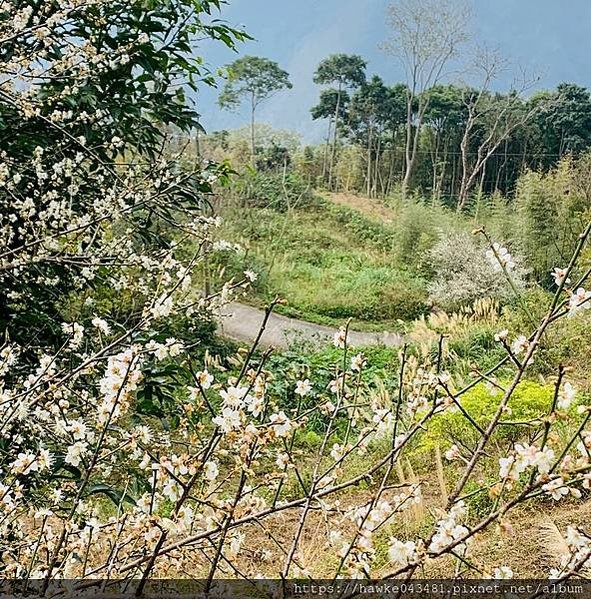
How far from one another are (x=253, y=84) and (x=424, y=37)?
3.67 meters

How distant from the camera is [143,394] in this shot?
1.35 metres

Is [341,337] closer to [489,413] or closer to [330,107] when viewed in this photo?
[489,413]

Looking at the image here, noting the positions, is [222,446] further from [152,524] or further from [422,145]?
[422,145]

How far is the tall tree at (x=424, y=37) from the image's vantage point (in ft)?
45.4

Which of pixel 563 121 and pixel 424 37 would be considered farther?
pixel 563 121

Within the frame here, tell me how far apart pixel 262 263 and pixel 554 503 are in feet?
22.8

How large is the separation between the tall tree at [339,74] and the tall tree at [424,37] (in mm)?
1214

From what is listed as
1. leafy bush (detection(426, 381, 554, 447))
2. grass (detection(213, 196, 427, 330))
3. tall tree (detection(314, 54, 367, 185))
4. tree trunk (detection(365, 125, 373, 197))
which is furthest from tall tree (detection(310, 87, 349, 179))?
leafy bush (detection(426, 381, 554, 447))

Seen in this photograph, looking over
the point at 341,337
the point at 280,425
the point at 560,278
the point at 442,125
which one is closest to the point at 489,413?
the point at 341,337

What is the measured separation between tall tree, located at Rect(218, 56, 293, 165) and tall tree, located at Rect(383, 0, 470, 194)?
2341 mm

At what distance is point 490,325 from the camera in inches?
243

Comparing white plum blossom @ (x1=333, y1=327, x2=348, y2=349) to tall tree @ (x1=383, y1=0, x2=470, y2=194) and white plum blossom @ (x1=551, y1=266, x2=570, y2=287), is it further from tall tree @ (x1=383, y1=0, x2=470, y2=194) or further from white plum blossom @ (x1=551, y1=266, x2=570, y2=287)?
tall tree @ (x1=383, y1=0, x2=470, y2=194)

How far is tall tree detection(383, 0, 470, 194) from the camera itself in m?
13.8

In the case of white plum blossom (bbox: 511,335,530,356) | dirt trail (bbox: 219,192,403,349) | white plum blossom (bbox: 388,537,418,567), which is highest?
white plum blossom (bbox: 511,335,530,356)
